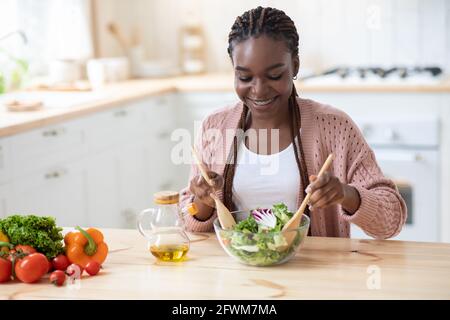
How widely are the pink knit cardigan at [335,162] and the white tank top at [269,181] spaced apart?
0.12 feet

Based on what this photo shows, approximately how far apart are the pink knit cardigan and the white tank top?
0.04m

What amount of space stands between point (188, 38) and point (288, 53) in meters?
→ 2.89

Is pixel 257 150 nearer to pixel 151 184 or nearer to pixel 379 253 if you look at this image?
pixel 379 253

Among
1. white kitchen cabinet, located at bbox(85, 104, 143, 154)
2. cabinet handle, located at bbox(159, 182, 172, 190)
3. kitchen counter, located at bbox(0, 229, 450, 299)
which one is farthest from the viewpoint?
cabinet handle, located at bbox(159, 182, 172, 190)

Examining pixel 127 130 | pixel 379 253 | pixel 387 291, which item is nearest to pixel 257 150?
pixel 379 253

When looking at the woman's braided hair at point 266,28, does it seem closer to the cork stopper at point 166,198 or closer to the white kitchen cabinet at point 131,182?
the cork stopper at point 166,198

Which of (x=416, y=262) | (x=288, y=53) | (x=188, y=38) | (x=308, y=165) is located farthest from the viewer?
(x=188, y=38)

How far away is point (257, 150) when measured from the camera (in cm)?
194

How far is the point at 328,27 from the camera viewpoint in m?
4.33

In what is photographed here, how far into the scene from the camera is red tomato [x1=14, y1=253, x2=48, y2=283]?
1446mm

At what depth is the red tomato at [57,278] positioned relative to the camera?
4.73 feet

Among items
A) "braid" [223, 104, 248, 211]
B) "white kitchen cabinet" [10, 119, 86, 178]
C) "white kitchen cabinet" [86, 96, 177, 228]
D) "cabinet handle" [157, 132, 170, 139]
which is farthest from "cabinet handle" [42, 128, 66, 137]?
"braid" [223, 104, 248, 211]

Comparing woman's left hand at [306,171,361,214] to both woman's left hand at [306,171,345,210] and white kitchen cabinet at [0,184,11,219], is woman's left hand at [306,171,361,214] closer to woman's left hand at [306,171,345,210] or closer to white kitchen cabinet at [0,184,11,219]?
woman's left hand at [306,171,345,210]

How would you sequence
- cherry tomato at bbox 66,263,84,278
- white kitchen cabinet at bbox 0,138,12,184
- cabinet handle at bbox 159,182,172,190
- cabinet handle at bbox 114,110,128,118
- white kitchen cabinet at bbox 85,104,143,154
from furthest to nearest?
1. cabinet handle at bbox 159,182,172,190
2. cabinet handle at bbox 114,110,128,118
3. white kitchen cabinet at bbox 85,104,143,154
4. white kitchen cabinet at bbox 0,138,12,184
5. cherry tomato at bbox 66,263,84,278
